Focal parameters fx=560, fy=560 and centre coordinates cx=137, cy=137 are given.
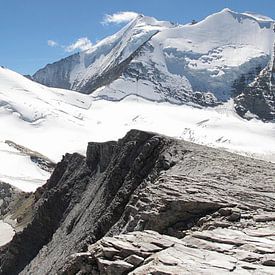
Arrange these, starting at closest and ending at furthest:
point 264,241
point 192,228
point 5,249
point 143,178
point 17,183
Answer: point 264,241 < point 192,228 < point 143,178 < point 5,249 < point 17,183

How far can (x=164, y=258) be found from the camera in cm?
1684

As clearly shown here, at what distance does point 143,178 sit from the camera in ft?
131

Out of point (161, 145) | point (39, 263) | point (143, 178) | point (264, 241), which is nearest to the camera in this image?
point (264, 241)

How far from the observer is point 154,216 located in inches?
988

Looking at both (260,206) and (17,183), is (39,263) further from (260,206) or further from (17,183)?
(17,183)

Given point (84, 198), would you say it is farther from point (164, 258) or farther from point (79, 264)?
point (164, 258)

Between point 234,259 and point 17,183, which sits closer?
point 234,259

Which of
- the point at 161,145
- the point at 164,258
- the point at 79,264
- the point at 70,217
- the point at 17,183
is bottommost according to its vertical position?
the point at 17,183

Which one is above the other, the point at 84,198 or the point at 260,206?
the point at 260,206

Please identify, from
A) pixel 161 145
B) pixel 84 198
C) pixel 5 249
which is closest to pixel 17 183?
pixel 5 249

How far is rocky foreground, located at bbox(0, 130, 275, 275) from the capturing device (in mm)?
17672

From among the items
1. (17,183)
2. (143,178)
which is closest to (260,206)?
(143,178)

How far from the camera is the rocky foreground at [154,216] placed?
17672mm

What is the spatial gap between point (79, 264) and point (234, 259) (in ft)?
20.1
